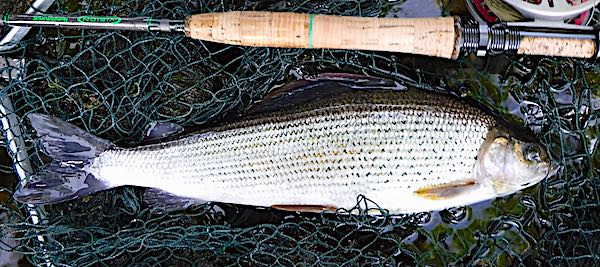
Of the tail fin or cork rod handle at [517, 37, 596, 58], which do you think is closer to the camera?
cork rod handle at [517, 37, 596, 58]

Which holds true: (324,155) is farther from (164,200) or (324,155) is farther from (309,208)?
(164,200)

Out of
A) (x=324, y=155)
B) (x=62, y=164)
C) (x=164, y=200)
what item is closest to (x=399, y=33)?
(x=324, y=155)

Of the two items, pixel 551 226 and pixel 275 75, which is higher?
pixel 275 75

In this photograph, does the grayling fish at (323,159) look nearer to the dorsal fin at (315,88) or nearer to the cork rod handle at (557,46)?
the dorsal fin at (315,88)

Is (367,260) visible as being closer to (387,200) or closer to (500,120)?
(387,200)

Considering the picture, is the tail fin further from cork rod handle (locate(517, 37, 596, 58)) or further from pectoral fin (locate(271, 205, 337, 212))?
cork rod handle (locate(517, 37, 596, 58))

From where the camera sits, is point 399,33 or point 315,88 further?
point 315,88

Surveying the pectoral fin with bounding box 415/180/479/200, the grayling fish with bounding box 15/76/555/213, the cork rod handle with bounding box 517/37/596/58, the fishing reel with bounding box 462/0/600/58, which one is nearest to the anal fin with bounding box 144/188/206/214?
the grayling fish with bounding box 15/76/555/213

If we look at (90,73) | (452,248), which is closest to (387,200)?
(452,248)
